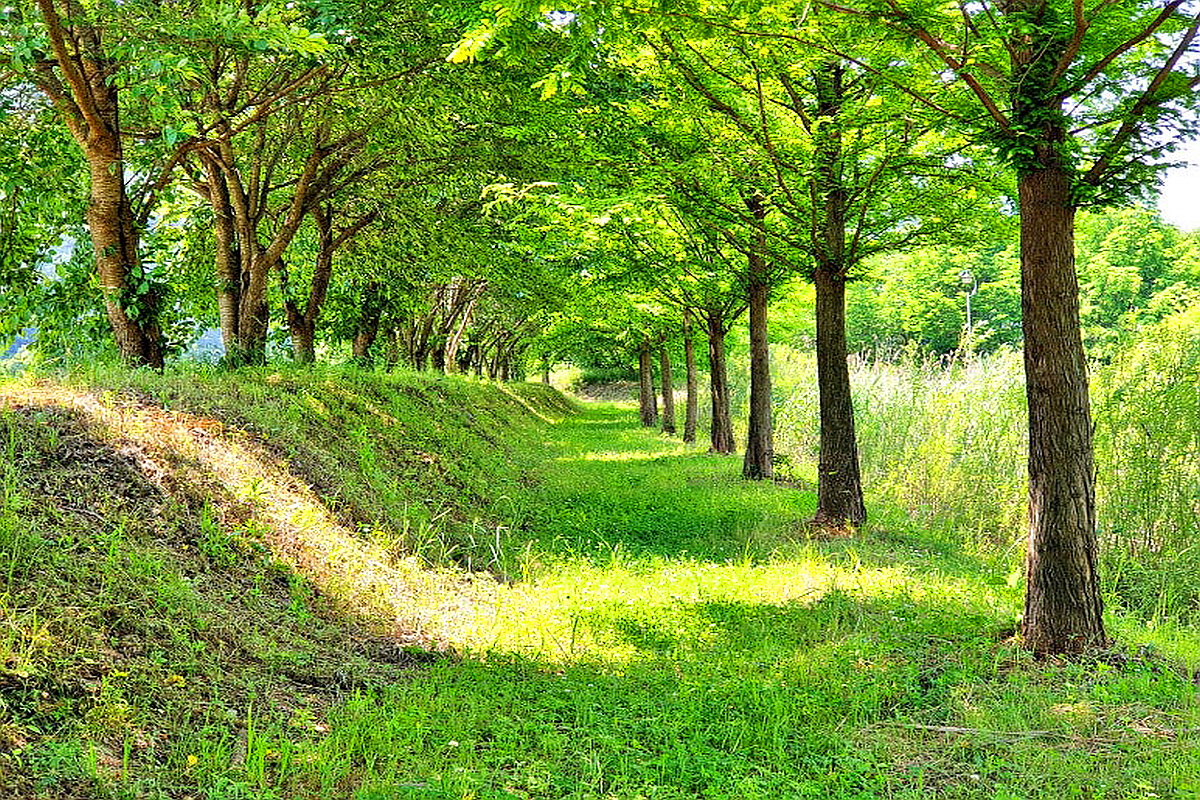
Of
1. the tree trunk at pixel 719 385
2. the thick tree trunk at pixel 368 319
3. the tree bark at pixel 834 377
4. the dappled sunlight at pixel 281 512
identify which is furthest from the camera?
the thick tree trunk at pixel 368 319

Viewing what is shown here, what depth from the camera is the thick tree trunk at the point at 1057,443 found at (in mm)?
4969

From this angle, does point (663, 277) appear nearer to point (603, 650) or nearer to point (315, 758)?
point (603, 650)

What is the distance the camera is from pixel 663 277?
45.5 ft

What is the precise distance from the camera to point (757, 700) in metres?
4.46

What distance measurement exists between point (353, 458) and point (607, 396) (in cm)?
6291

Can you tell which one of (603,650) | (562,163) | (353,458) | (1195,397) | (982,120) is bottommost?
(603,650)

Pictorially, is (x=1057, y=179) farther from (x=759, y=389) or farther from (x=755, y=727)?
(x=759, y=389)

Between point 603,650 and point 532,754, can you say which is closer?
point 532,754

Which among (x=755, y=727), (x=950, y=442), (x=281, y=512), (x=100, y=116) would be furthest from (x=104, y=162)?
(x=950, y=442)

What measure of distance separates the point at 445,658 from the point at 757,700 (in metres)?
2.00

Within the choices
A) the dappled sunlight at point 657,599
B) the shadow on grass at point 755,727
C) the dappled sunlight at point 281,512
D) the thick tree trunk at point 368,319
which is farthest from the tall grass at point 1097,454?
the thick tree trunk at point 368,319

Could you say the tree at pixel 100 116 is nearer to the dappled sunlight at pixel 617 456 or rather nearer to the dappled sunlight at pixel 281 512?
the dappled sunlight at pixel 281 512

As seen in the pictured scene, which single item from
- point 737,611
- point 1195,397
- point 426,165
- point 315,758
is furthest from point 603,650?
point 426,165

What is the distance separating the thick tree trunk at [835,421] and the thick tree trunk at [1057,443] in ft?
12.7
